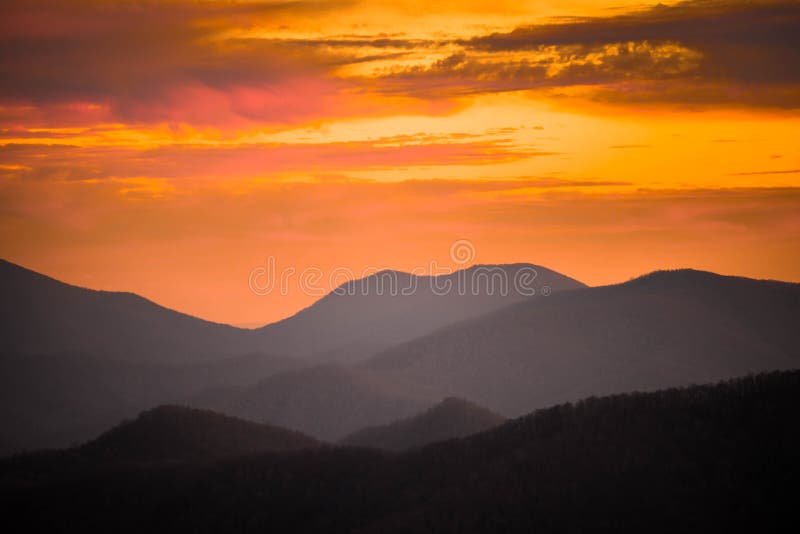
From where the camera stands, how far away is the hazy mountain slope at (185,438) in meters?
100

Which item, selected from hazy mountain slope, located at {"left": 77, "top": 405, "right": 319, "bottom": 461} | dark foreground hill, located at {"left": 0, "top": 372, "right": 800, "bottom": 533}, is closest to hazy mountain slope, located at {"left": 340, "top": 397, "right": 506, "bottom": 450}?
hazy mountain slope, located at {"left": 77, "top": 405, "right": 319, "bottom": 461}

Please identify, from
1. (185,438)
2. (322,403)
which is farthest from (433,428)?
(322,403)

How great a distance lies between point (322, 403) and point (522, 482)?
119050 millimetres

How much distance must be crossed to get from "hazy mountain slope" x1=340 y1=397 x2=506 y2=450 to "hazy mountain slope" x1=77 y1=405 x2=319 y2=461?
11.7 meters

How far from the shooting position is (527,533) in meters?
63.4

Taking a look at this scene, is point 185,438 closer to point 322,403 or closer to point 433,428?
point 433,428

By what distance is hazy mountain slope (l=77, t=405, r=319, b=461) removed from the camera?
329 feet

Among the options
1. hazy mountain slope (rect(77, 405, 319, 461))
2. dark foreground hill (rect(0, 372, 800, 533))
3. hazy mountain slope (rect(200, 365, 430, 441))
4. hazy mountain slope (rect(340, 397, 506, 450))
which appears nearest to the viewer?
dark foreground hill (rect(0, 372, 800, 533))

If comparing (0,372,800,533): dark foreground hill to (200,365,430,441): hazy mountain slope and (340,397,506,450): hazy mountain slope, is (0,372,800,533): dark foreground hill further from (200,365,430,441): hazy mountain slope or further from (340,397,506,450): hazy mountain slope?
(200,365,430,441): hazy mountain slope

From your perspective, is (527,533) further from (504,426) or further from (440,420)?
(440,420)

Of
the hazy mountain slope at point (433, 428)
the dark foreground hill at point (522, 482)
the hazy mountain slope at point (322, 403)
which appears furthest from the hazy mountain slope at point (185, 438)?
the hazy mountain slope at point (322, 403)

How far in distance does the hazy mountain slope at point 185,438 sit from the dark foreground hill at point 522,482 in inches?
463

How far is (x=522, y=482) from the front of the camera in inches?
2783

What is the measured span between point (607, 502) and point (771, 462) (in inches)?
491
